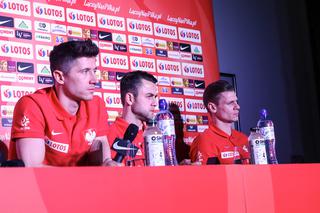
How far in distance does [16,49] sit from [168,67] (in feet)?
3.82

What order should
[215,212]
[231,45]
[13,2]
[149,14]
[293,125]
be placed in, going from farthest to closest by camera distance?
[293,125], [231,45], [149,14], [13,2], [215,212]

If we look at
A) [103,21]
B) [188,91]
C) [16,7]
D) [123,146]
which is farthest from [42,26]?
[123,146]

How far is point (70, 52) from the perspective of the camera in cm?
247

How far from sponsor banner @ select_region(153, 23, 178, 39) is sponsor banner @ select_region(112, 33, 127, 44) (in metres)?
0.28

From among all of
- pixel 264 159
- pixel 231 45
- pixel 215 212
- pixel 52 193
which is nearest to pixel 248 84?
pixel 231 45

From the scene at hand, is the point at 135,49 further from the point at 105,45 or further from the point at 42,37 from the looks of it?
the point at 42,37

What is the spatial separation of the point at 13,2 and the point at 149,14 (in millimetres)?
1029

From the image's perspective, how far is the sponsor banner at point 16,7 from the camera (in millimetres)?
3018

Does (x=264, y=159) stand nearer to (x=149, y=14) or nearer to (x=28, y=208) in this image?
(x=28, y=208)

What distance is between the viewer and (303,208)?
192 cm

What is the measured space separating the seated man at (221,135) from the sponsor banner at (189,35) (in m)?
0.54

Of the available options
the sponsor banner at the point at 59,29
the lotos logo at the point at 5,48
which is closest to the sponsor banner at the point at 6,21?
the lotos logo at the point at 5,48

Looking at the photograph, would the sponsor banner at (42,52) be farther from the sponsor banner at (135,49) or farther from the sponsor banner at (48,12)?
the sponsor banner at (135,49)

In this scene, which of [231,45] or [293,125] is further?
[293,125]
